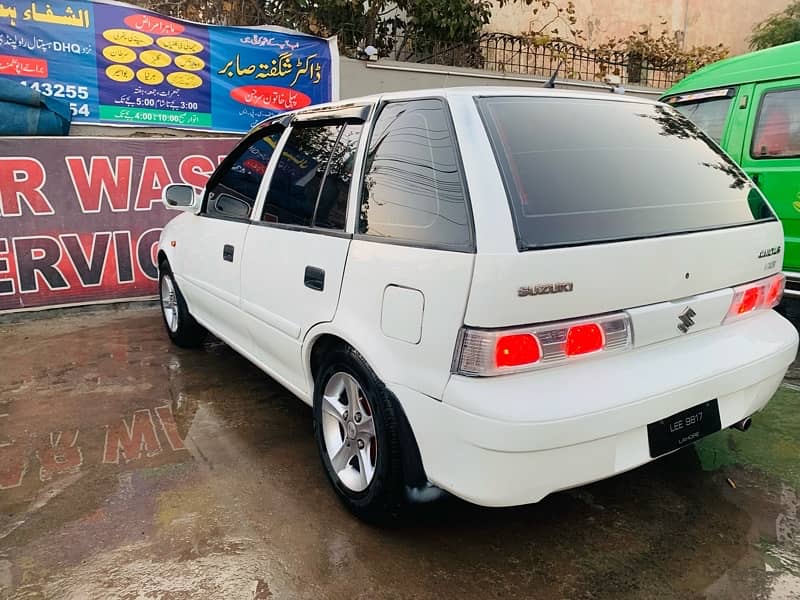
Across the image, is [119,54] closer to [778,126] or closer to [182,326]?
[182,326]

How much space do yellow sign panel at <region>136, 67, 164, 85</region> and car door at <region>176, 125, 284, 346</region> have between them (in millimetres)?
3102

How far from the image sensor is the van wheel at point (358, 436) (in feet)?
7.52

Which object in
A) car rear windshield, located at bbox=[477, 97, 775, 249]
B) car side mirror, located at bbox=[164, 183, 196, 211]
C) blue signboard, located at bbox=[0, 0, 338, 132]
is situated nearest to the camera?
car rear windshield, located at bbox=[477, 97, 775, 249]

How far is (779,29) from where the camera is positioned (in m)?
11.8

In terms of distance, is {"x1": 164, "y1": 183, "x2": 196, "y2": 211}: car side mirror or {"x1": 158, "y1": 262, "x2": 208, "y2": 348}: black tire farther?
{"x1": 158, "y1": 262, "x2": 208, "y2": 348}: black tire

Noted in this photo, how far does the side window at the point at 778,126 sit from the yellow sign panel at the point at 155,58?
571 centimetres

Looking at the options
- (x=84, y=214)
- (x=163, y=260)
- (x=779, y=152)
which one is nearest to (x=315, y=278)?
(x=163, y=260)

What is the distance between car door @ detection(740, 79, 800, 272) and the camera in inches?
182

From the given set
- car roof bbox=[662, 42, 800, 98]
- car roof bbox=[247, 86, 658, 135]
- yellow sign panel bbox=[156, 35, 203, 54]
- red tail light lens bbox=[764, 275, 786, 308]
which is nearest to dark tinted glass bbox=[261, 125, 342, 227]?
car roof bbox=[247, 86, 658, 135]

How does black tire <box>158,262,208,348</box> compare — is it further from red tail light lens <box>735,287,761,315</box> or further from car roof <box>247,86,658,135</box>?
red tail light lens <box>735,287,761,315</box>

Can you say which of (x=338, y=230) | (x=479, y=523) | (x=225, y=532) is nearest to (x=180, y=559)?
(x=225, y=532)

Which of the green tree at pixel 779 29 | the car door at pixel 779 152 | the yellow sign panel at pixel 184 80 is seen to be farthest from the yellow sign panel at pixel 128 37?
the green tree at pixel 779 29

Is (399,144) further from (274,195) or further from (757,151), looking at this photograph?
(757,151)

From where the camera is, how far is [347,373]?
2.54 meters
